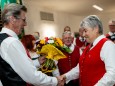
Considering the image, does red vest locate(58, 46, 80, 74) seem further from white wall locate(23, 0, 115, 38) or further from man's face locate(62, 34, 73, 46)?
white wall locate(23, 0, 115, 38)

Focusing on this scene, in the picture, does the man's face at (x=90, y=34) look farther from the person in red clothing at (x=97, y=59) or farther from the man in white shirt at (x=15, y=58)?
the man in white shirt at (x=15, y=58)

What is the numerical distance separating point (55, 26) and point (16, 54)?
969 cm

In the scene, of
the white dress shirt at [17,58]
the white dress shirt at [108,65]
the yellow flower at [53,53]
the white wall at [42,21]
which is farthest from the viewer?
the white wall at [42,21]

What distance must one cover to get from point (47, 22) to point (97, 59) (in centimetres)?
868

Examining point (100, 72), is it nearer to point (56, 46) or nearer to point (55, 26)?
point (56, 46)

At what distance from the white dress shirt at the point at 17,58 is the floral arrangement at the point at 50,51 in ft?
1.58

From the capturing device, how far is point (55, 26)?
11688 mm

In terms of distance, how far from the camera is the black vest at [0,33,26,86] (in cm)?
207

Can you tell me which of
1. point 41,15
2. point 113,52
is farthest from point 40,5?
point 113,52

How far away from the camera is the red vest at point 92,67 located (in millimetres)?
2283

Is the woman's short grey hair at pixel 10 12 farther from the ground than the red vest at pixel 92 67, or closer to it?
farther from the ground

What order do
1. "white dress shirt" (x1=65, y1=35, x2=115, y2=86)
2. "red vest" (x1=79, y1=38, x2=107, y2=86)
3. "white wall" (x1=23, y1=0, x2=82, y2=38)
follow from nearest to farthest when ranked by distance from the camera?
"white dress shirt" (x1=65, y1=35, x2=115, y2=86)
"red vest" (x1=79, y1=38, x2=107, y2=86)
"white wall" (x1=23, y1=0, x2=82, y2=38)

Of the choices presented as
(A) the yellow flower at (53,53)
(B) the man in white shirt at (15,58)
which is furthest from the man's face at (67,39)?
(B) the man in white shirt at (15,58)

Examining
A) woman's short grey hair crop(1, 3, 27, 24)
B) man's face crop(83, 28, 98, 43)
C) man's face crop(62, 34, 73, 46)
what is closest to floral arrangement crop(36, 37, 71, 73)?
man's face crop(83, 28, 98, 43)
